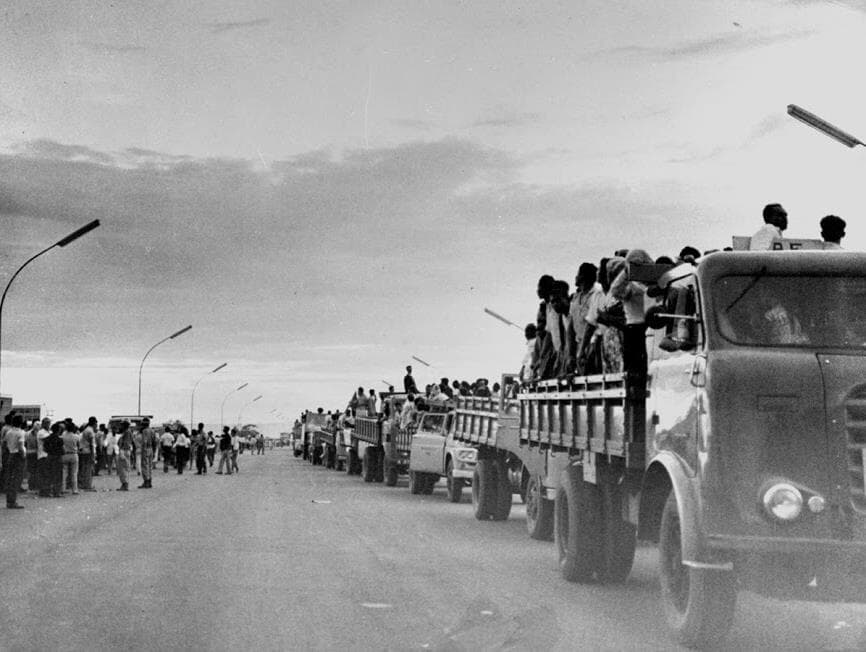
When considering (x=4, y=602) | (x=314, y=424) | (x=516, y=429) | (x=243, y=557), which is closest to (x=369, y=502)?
(x=516, y=429)

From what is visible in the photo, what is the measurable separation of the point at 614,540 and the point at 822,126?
726 centimetres

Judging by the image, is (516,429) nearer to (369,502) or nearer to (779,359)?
(369,502)

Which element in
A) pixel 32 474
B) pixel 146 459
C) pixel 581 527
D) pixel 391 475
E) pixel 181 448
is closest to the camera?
pixel 581 527

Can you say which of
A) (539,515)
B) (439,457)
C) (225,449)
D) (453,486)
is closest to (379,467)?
(439,457)

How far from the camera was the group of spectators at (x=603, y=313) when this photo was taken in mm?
10250

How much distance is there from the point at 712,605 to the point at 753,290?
2.19 m

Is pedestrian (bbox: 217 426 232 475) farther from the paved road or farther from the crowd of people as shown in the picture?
the paved road

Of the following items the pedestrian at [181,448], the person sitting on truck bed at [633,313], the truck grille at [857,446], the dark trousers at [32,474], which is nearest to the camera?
the truck grille at [857,446]

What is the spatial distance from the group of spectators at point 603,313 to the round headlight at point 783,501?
1945 millimetres

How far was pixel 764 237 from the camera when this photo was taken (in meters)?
9.77

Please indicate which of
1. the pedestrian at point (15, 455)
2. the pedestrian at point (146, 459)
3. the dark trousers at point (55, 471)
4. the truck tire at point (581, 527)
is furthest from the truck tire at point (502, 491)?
the pedestrian at point (146, 459)

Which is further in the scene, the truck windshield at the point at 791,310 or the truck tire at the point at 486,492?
the truck tire at the point at 486,492

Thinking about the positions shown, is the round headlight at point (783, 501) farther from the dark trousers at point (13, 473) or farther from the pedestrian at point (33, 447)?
the pedestrian at point (33, 447)

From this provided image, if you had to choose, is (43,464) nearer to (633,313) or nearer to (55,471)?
(55,471)
